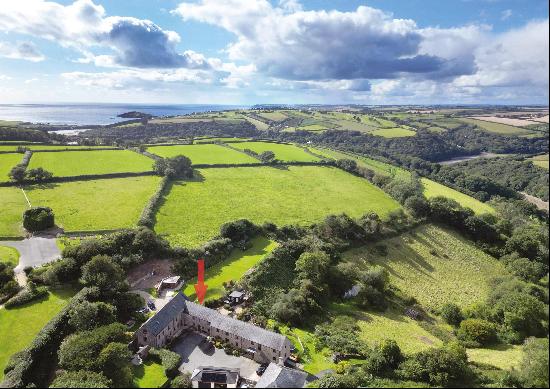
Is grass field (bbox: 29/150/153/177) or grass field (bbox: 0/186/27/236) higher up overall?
grass field (bbox: 29/150/153/177)

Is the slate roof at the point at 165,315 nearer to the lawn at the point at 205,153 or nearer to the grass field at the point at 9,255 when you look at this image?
the grass field at the point at 9,255

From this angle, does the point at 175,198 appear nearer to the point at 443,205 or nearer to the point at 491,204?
the point at 443,205

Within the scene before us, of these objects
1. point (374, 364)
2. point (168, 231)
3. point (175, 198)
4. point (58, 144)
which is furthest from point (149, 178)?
point (374, 364)

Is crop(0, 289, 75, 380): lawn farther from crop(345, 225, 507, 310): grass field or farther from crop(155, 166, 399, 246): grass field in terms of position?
crop(345, 225, 507, 310): grass field

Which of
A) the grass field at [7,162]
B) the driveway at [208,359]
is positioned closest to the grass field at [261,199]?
the driveway at [208,359]

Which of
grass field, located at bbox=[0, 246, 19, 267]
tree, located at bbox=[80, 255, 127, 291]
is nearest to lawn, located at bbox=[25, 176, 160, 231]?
grass field, located at bbox=[0, 246, 19, 267]

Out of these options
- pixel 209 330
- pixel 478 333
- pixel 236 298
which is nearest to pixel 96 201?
pixel 236 298
